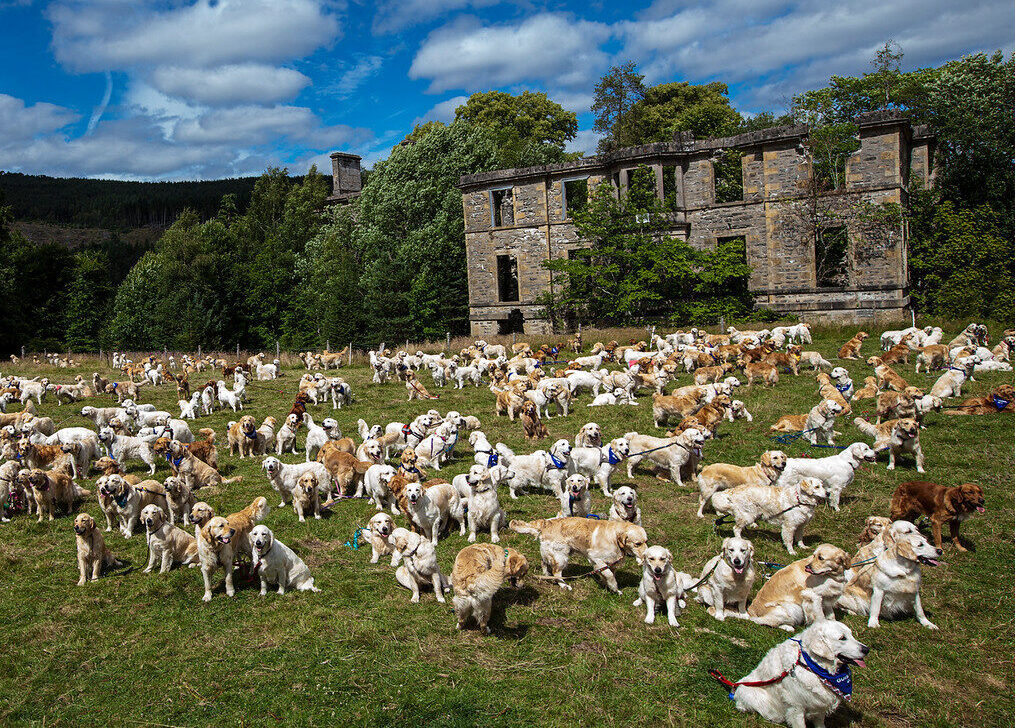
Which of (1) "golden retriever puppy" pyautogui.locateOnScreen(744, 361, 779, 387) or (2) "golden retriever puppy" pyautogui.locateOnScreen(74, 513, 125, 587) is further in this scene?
(1) "golden retriever puppy" pyautogui.locateOnScreen(744, 361, 779, 387)

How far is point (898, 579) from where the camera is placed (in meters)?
6.91

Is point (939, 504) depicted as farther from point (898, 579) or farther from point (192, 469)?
point (192, 469)

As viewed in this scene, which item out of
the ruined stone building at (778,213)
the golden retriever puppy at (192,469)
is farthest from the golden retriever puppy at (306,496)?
the ruined stone building at (778,213)

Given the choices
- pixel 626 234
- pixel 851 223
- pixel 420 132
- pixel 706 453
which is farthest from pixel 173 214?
pixel 706 453

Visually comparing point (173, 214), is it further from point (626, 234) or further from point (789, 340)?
point (789, 340)

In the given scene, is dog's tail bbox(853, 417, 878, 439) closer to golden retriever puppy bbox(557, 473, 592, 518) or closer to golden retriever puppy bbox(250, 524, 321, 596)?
golden retriever puppy bbox(557, 473, 592, 518)

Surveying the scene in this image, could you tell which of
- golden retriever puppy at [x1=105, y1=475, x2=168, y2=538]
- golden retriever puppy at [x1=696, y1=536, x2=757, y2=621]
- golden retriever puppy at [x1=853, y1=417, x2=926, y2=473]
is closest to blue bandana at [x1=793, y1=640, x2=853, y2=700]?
golden retriever puppy at [x1=696, y1=536, x2=757, y2=621]

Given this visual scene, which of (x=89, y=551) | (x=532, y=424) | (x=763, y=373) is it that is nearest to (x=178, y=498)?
(x=89, y=551)

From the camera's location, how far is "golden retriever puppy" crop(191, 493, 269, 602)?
26.8 feet

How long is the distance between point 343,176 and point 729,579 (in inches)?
2419

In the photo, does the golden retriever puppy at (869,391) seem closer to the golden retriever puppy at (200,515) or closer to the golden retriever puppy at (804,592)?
the golden retriever puppy at (804,592)

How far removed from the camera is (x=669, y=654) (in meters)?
6.63

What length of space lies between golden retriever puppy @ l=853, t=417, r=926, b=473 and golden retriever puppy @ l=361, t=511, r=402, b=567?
337 inches

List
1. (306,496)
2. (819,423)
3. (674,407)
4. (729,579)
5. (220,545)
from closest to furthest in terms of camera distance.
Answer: (729,579)
(220,545)
(306,496)
(819,423)
(674,407)
